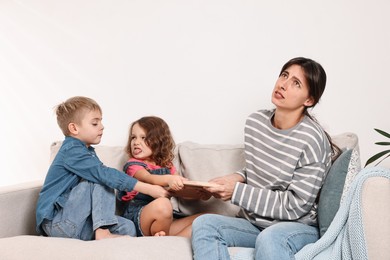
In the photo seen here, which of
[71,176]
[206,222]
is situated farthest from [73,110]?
[206,222]

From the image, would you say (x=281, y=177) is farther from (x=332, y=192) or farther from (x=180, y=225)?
(x=180, y=225)

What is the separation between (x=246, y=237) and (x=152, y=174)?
0.59 m

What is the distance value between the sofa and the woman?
0.25 feet

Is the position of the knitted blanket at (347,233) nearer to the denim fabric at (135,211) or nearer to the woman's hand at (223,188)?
the woman's hand at (223,188)

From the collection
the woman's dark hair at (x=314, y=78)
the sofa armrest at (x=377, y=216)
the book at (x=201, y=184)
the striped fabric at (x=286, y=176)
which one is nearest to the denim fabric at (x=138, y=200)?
the book at (x=201, y=184)

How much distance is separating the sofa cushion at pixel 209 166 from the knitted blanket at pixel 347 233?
0.65m

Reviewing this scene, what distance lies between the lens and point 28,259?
183 cm

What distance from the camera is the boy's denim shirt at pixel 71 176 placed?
2.18 meters

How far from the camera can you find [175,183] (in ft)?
7.34

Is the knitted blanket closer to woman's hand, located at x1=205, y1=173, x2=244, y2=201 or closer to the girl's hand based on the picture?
woman's hand, located at x1=205, y1=173, x2=244, y2=201

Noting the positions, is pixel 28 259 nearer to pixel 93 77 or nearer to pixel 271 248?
pixel 271 248

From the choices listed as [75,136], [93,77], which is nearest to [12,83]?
[93,77]

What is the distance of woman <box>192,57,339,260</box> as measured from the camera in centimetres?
194

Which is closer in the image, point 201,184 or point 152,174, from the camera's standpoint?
point 201,184
